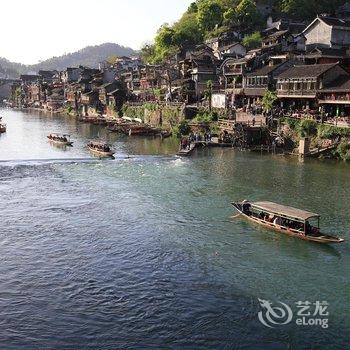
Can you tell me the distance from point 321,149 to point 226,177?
48.5 ft

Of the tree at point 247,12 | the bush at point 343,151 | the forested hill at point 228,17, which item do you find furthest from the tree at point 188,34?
the bush at point 343,151

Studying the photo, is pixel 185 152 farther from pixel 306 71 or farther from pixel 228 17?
pixel 228 17

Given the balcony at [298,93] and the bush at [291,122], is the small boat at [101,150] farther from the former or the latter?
the balcony at [298,93]

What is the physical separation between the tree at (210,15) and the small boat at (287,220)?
309 feet

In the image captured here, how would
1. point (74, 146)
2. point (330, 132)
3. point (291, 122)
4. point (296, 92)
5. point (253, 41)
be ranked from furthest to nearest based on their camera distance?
point (253, 41) < point (74, 146) < point (296, 92) < point (291, 122) < point (330, 132)

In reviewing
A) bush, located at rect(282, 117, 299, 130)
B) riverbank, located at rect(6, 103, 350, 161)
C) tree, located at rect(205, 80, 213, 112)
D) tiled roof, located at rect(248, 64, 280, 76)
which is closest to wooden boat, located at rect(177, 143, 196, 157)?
riverbank, located at rect(6, 103, 350, 161)

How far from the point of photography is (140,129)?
82.2m

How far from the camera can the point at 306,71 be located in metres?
61.6

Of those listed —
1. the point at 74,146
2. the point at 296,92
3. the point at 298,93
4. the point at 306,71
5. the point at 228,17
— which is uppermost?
the point at 228,17

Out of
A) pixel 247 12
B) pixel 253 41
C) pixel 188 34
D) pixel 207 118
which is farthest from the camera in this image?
pixel 188 34

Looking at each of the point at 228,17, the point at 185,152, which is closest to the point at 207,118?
the point at 185,152

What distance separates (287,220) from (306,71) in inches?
1510

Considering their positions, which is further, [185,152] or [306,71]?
[306,71]

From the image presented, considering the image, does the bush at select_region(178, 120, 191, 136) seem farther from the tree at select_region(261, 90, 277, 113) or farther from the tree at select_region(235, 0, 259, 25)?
the tree at select_region(235, 0, 259, 25)
